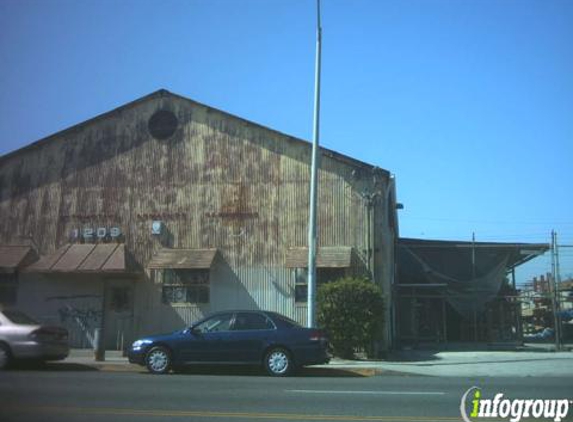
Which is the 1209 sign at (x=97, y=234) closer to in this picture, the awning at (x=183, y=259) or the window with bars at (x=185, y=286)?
the awning at (x=183, y=259)

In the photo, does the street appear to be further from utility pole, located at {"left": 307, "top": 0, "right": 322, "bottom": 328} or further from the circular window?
the circular window

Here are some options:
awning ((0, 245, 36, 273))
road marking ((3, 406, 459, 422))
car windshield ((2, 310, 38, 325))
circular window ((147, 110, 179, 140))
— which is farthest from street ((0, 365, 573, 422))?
circular window ((147, 110, 179, 140))

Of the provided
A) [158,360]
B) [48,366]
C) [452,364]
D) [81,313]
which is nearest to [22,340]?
[48,366]

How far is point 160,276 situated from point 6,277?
5.92m

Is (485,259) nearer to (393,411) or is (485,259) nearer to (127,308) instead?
(127,308)

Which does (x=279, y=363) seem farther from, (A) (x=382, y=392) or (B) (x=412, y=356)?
(B) (x=412, y=356)

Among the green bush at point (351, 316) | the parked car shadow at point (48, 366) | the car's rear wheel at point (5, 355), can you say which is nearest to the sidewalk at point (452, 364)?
the parked car shadow at point (48, 366)

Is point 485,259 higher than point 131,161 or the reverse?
the reverse

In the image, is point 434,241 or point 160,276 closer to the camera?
point 160,276

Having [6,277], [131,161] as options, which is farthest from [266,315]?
[6,277]

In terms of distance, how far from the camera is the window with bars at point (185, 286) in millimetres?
22344

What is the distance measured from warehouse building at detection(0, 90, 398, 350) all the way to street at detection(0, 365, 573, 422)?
23.3ft

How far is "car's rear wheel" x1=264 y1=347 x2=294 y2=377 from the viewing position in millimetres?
14555

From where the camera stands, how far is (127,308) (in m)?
22.8
